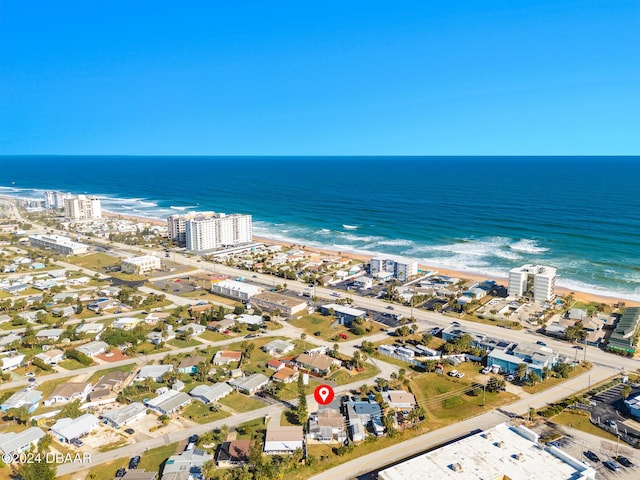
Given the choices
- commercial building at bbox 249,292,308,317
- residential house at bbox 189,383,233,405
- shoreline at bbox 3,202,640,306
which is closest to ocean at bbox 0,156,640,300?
shoreline at bbox 3,202,640,306

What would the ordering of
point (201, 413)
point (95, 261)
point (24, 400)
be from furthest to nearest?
point (95, 261) → point (24, 400) → point (201, 413)

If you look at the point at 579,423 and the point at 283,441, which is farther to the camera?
the point at 579,423

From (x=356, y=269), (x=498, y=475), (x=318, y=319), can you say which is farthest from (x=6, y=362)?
(x=356, y=269)

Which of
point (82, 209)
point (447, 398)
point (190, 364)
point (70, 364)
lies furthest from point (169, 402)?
point (82, 209)

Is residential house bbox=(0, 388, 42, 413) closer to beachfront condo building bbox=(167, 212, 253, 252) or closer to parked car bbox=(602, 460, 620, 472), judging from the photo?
parked car bbox=(602, 460, 620, 472)

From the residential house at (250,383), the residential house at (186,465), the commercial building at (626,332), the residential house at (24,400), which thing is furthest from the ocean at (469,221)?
the residential house at (24,400)

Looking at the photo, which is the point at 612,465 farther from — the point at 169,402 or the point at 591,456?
the point at 169,402
